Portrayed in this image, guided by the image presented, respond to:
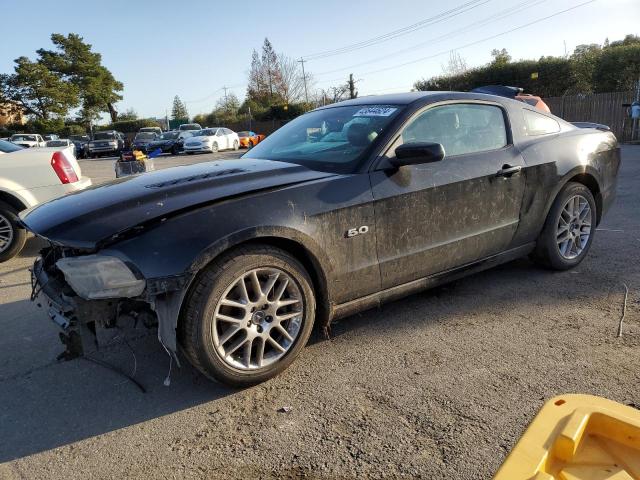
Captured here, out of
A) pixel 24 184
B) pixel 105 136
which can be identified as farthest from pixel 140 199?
pixel 105 136

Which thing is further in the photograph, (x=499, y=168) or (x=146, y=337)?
(x=499, y=168)

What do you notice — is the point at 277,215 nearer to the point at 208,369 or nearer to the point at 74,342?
the point at 208,369

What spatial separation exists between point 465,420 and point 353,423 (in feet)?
1.71

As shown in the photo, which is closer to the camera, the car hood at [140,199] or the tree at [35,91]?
the car hood at [140,199]

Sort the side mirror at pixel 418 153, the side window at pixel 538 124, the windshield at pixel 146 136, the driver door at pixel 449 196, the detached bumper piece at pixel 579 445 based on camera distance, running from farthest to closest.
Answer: the windshield at pixel 146 136 → the side window at pixel 538 124 → the driver door at pixel 449 196 → the side mirror at pixel 418 153 → the detached bumper piece at pixel 579 445

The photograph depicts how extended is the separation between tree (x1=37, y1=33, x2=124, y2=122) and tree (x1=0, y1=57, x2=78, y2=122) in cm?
290

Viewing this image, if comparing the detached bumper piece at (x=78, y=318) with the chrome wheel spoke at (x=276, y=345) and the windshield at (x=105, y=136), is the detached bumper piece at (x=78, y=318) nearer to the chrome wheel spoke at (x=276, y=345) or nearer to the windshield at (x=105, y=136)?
the chrome wheel spoke at (x=276, y=345)

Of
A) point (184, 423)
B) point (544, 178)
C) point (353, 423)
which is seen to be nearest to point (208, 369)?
point (184, 423)

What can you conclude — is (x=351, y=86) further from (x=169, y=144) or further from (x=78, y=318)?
(x=78, y=318)

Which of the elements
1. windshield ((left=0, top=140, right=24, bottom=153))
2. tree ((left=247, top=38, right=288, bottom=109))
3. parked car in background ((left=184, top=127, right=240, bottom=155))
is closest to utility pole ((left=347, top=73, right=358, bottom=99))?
tree ((left=247, top=38, right=288, bottom=109))

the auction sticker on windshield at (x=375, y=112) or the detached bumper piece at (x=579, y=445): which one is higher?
the auction sticker on windshield at (x=375, y=112)

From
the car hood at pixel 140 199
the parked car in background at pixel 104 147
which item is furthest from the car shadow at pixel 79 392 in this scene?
the parked car in background at pixel 104 147

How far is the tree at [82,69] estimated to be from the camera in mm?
55844

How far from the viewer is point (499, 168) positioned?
12.0ft
